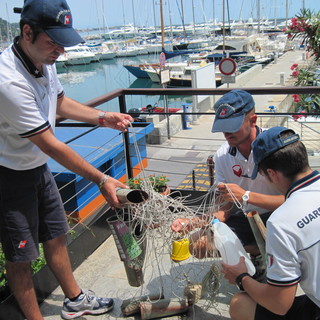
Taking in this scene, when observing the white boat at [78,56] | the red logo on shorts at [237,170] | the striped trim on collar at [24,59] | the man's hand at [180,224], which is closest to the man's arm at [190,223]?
the man's hand at [180,224]

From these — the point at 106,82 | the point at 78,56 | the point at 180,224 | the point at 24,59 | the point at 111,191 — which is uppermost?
the point at 24,59

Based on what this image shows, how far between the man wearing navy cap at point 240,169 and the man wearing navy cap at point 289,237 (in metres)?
0.49

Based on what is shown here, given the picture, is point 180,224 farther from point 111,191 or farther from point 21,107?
point 21,107

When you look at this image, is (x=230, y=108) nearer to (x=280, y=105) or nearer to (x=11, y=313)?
(x=11, y=313)

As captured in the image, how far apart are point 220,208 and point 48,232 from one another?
98 centimetres

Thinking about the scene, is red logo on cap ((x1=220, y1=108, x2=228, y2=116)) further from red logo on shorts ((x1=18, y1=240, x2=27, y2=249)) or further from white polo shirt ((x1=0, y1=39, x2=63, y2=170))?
red logo on shorts ((x1=18, y1=240, x2=27, y2=249))

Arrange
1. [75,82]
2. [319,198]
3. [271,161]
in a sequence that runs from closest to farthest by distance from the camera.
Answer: [319,198]
[271,161]
[75,82]

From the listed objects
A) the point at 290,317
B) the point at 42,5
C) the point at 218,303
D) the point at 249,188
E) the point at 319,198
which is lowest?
the point at 218,303

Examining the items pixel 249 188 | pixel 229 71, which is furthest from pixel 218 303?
pixel 229 71

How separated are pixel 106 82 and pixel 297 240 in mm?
35047

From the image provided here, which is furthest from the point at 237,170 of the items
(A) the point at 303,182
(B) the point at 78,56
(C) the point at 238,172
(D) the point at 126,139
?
(B) the point at 78,56

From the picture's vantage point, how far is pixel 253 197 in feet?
6.56

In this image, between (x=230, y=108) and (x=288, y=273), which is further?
(x=230, y=108)

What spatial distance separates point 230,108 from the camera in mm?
2086
